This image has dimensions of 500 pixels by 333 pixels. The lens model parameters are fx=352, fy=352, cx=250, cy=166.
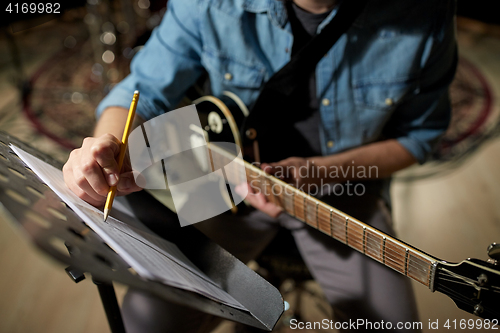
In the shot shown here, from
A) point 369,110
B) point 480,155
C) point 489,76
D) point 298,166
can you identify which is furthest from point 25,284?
point 489,76

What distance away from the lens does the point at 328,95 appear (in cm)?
77

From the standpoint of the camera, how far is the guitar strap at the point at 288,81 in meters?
0.69

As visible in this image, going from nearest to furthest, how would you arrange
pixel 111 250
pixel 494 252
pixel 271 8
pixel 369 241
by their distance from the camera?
1. pixel 111 250
2. pixel 494 252
3. pixel 369 241
4. pixel 271 8

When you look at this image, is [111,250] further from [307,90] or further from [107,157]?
[307,90]

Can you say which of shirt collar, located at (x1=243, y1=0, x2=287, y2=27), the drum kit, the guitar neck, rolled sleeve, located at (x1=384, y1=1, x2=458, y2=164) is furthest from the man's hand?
the drum kit

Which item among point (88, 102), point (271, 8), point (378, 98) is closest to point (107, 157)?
point (271, 8)

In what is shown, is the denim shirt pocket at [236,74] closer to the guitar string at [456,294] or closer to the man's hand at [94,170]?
the man's hand at [94,170]

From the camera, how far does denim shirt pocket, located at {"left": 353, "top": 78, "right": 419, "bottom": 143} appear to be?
29.3 inches

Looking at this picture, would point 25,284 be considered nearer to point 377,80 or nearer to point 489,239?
point 377,80

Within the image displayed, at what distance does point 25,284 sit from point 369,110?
1148 millimetres

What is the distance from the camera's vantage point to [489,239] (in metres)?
1.29

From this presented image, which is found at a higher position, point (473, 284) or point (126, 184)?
point (126, 184)

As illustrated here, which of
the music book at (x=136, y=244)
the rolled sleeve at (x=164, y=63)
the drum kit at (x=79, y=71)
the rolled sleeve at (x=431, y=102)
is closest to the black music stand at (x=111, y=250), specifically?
the music book at (x=136, y=244)

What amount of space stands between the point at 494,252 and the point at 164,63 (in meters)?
0.67
